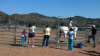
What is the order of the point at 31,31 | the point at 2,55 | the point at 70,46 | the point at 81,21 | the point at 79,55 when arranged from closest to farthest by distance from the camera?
1. the point at 2,55
2. the point at 79,55
3. the point at 70,46
4. the point at 31,31
5. the point at 81,21

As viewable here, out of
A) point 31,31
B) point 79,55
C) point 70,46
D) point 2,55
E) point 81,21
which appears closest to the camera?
point 2,55

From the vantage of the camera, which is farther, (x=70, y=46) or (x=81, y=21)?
(x=81, y=21)

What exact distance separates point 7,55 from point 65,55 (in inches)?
119

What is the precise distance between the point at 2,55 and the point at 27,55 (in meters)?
1.27

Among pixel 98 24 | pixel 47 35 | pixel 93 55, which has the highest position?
pixel 98 24

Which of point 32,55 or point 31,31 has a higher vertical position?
point 31,31

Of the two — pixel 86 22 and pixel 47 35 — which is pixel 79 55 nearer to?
pixel 47 35

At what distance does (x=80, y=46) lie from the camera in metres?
6.93

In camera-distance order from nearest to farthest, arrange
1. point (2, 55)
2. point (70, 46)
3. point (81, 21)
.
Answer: point (2, 55) < point (70, 46) < point (81, 21)

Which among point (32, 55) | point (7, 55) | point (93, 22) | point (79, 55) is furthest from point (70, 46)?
point (93, 22)

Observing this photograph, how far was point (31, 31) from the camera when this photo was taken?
663cm

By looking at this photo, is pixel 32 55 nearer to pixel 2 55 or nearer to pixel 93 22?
pixel 2 55

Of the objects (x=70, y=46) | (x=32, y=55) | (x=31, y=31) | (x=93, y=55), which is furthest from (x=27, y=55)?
(x=93, y=55)

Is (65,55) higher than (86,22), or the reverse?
(86,22)
